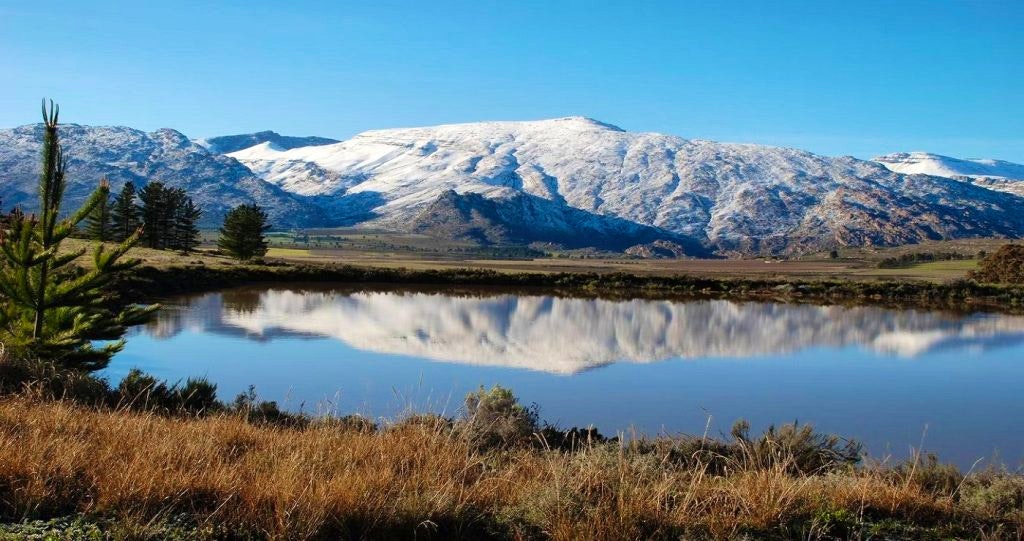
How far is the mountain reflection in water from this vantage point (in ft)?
87.6

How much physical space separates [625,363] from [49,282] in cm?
1631

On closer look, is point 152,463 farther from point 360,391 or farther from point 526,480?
point 360,391

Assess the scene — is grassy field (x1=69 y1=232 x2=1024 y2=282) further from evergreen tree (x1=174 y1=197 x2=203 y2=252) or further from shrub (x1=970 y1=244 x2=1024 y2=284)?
shrub (x1=970 y1=244 x2=1024 y2=284)

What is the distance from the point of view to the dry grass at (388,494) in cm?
435

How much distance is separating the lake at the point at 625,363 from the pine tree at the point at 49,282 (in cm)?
332

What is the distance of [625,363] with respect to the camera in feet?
81.1

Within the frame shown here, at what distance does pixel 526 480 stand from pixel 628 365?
19088 mm

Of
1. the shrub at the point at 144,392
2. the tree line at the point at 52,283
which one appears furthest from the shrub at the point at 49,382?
the tree line at the point at 52,283

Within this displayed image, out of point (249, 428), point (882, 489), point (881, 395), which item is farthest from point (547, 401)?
point (882, 489)

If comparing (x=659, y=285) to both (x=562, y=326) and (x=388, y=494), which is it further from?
(x=388, y=494)

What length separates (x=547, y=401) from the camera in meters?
18.0

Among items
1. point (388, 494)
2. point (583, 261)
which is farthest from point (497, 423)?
point (583, 261)

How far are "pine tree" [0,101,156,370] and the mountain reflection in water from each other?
1196 centimetres

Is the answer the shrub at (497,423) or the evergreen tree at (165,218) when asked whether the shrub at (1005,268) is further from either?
the shrub at (497,423)
